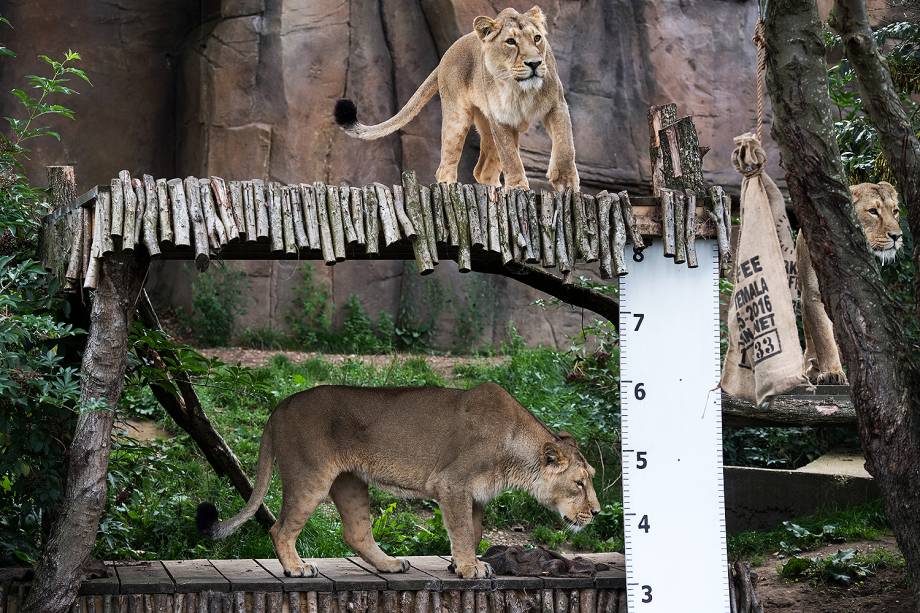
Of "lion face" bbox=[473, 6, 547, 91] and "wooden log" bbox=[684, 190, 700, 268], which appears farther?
"lion face" bbox=[473, 6, 547, 91]

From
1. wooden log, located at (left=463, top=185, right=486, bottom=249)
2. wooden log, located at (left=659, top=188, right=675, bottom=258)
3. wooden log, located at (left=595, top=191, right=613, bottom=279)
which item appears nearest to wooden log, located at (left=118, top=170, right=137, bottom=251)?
wooden log, located at (left=463, top=185, right=486, bottom=249)

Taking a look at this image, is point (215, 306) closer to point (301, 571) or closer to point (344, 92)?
point (344, 92)

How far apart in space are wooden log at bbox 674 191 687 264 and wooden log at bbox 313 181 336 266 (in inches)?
79.7

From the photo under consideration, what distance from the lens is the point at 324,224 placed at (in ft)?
20.9

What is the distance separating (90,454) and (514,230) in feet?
8.76

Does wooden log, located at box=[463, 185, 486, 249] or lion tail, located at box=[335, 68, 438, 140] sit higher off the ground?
lion tail, located at box=[335, 68, 438, 140]

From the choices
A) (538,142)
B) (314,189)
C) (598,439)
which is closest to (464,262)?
(314,189)

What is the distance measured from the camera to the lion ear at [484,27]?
7754 mm

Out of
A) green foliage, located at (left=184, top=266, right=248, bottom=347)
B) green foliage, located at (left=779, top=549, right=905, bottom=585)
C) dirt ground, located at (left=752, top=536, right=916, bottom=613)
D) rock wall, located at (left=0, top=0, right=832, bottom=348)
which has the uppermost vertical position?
rock wall, located at (left=0, top=0, right=832, bottom=348)

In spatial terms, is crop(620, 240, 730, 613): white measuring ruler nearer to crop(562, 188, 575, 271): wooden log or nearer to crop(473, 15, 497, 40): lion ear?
crop(562, 188, 575, 271): wooden log

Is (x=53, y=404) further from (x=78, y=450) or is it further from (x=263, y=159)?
(x=263, y=159)

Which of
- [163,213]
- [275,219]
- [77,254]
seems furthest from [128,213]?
[275,219]

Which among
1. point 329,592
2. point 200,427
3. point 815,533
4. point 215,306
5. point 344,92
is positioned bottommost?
point 329,592

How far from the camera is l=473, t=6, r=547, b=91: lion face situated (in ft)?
24.6
